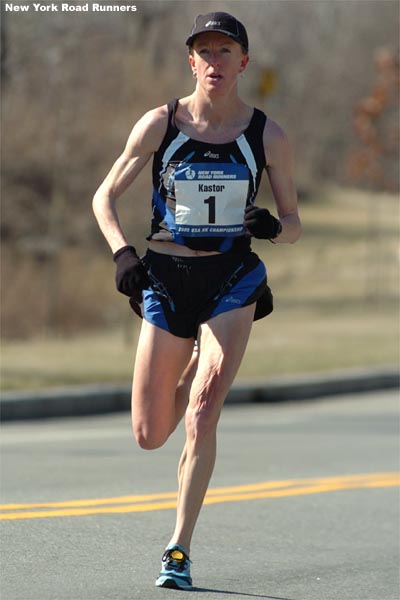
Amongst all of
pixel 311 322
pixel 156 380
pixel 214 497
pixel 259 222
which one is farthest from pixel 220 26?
pixel 311 322

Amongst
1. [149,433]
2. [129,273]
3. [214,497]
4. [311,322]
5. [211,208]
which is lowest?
[149,433]

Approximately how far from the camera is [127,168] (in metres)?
5.88

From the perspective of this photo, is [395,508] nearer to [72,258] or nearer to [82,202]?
[72,258]

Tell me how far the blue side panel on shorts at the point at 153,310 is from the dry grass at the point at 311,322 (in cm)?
796

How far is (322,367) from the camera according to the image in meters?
17.1

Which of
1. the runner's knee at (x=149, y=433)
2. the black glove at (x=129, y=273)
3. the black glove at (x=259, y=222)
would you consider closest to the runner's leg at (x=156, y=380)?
the runner's knee at (x=149, y=433)

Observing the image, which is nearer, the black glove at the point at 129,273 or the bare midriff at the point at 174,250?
the black glove at the point at 129,273

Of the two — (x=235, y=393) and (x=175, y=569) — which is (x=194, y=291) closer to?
(x=175, y=569)

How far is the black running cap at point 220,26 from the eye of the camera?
5.68 meters

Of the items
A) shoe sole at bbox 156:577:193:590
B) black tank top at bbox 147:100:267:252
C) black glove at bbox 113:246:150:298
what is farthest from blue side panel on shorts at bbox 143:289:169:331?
shoe sole at bbox 156:577:193:590

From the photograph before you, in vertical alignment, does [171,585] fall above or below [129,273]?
below

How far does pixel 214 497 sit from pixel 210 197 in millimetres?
3221

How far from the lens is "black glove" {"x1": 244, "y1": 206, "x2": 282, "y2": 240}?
563 cm

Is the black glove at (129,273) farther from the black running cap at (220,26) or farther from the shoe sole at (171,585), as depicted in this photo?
the shoe sole at (171,585)
